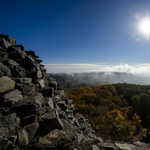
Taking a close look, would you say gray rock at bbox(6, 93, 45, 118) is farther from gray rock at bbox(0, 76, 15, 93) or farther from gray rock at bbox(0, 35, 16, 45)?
gray rock at bbox(0, 35, 16, 45)

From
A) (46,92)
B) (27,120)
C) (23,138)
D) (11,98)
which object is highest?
(11,98)

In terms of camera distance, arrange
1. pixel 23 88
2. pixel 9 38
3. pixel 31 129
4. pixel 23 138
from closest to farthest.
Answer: pixel 23 138
pixel 31 129
pixel 23 88
pixel 9 38

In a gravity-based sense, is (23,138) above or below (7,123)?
below

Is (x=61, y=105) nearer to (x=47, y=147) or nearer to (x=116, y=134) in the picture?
(x=47, y=147)

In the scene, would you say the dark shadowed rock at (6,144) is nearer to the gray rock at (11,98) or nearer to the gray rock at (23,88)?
the gray rock at (11,98)

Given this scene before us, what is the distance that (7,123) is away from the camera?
7.79 ft

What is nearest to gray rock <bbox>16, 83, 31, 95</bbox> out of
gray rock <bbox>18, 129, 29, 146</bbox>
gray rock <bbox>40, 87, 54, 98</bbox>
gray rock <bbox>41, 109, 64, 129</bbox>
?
gray rock <bbox>40, 87, 54, 98</bbox>

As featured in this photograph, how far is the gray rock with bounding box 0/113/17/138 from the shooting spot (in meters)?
2.25

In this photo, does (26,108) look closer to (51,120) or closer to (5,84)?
(51,120)

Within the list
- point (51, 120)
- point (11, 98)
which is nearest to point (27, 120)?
point (51, 120)

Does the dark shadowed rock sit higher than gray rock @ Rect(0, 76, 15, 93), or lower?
lower

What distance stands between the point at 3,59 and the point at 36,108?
289 centimetres

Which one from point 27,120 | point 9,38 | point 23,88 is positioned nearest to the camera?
point 27,120

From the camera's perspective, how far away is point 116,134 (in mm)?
10828
